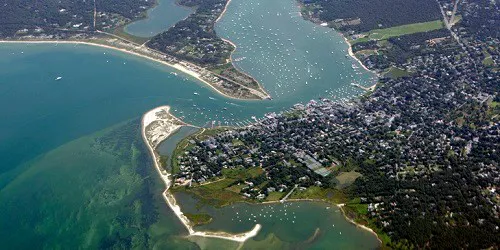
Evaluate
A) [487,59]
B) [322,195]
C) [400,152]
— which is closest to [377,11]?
[487,59]

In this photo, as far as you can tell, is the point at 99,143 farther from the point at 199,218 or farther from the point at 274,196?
the point at 274,196

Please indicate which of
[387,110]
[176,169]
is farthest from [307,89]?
[176,169]

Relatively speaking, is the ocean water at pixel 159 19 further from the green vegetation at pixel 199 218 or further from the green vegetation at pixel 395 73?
the green vegetation at pixel 199 218

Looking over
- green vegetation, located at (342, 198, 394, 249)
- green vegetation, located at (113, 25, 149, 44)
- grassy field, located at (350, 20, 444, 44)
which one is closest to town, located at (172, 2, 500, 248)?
green vegetation, located at (342, 198, 394, 249)

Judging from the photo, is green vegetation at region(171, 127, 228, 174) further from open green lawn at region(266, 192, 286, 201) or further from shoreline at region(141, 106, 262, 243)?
open green lawn at region(266, 192, 286, 201)

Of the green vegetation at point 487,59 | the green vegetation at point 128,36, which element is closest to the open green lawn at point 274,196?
the green vegetation at point 487,59
